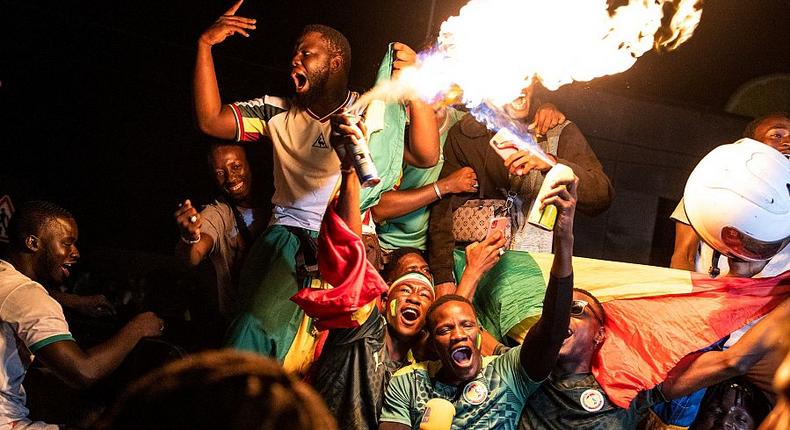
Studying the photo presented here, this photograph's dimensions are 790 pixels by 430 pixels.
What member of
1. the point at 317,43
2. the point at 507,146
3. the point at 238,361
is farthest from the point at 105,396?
the point at 238,361

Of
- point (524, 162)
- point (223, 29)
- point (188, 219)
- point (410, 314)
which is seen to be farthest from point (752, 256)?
point (223, 29)

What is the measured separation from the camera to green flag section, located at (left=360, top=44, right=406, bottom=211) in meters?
4.92

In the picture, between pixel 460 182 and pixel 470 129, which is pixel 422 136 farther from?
pixel 470 129

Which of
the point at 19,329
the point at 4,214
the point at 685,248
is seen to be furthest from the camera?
Result: the point at 4,214

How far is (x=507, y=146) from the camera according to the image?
466 centimetres

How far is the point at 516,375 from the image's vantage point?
4277 mm

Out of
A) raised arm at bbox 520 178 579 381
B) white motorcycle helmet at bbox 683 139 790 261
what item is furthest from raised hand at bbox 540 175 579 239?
white motorcycle helmet at bbox 683 139 790 261

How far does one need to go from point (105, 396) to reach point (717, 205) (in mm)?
3836

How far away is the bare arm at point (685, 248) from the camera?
17.1 feet

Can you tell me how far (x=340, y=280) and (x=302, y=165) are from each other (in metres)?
0.96

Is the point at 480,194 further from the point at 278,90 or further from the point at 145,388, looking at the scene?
the point at 145,388

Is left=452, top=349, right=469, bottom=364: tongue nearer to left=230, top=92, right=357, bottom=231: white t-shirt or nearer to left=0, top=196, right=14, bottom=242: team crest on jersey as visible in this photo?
left=230, top=92, right=357, bottom=231: white t-shirt

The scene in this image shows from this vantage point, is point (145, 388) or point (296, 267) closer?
point (145, 388)

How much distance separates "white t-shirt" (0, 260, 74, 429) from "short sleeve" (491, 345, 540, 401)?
7.52 ft
